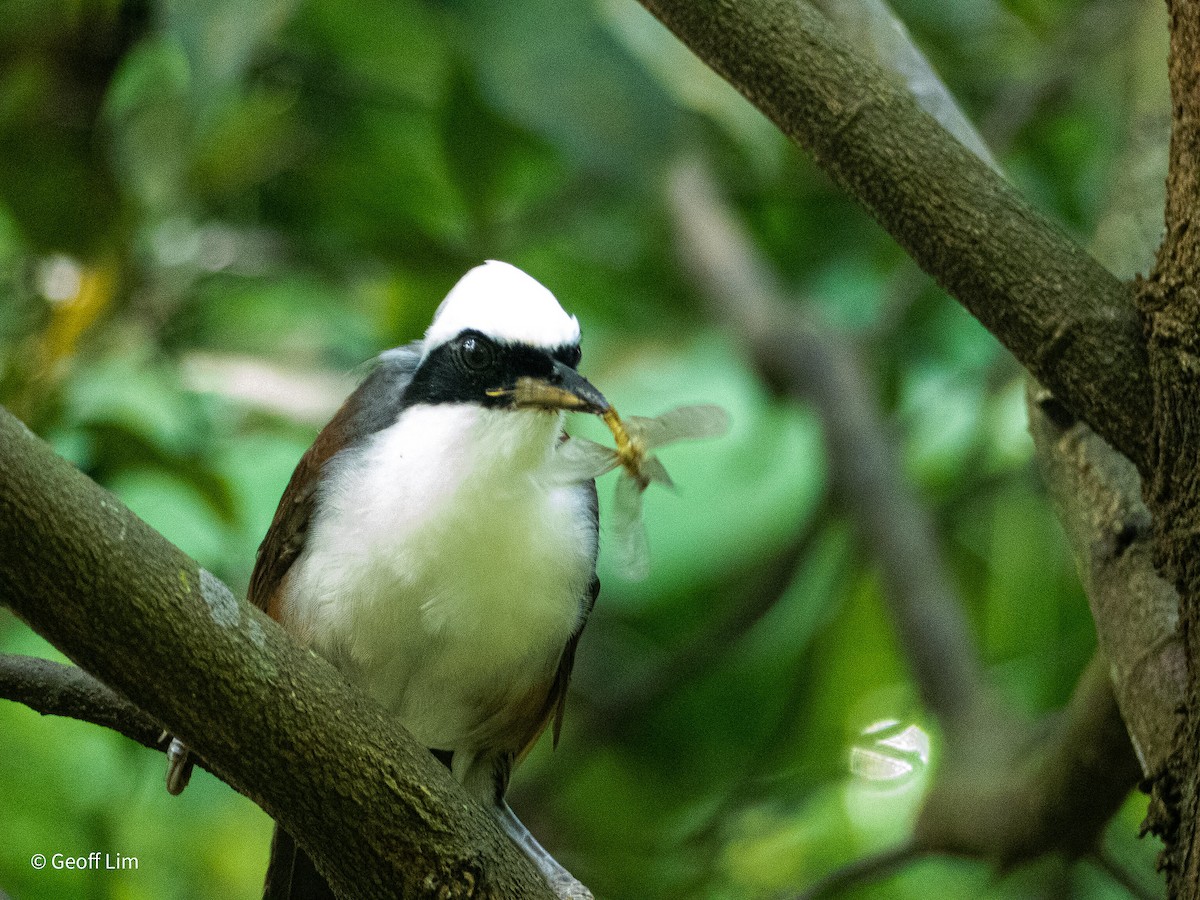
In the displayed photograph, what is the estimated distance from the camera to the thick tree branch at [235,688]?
1.22 meters

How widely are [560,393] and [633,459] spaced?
5.9 inches

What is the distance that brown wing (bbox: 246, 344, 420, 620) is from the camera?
211 cm

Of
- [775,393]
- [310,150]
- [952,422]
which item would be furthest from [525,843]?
[952,422]

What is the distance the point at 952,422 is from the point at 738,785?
1582 millimetres

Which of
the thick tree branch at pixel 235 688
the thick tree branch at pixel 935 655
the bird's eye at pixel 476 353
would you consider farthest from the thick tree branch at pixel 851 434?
the thick tree branch at pixel 235 688

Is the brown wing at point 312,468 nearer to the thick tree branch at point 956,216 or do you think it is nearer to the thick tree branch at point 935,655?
the thick tree branch at point 956,216

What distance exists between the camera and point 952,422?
14.4ft

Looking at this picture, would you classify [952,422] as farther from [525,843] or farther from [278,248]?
[525,843]

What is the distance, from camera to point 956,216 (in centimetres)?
165

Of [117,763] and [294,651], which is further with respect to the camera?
[117,763]

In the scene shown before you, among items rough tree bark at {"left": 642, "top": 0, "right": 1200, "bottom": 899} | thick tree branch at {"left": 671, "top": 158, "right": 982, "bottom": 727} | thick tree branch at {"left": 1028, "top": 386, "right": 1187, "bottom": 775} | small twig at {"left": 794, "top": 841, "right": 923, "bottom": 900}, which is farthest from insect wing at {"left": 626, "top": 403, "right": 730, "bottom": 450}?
thick tree branch at {"left": 671, "top": 158, "right": 982, "bottom": 727}

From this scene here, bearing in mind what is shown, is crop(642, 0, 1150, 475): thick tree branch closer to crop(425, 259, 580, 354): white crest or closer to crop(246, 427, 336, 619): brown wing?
crop(425, 259, 580, 354): white crest

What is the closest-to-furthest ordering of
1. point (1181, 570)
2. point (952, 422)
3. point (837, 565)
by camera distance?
point (1181, 570) → point (837, 565) → point (952, 422)

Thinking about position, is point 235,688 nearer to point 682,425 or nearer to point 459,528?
point 459,528
